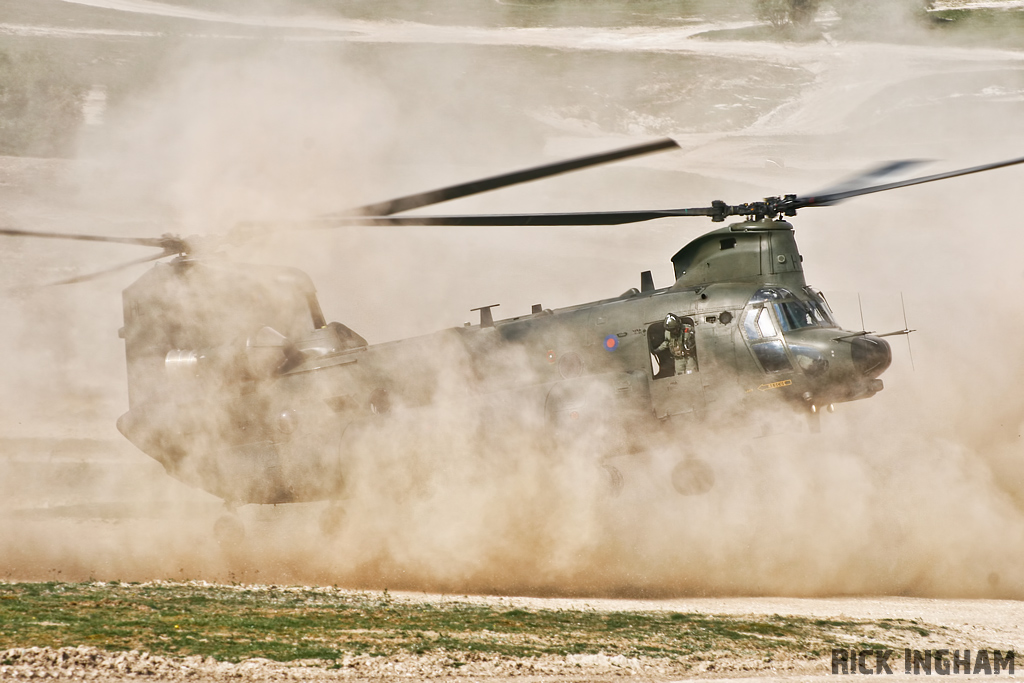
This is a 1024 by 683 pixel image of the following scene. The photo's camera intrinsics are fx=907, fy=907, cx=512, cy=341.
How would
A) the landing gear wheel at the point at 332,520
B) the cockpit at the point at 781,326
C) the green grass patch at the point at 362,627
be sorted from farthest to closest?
the landing gear wheel at the point at 332,520 < the cockpit at the point at 781,326 < the green grass patch at the point at 362,627

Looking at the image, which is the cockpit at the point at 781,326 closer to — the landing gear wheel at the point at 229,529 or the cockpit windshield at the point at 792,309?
the cockpit windshield at the point at 792,309

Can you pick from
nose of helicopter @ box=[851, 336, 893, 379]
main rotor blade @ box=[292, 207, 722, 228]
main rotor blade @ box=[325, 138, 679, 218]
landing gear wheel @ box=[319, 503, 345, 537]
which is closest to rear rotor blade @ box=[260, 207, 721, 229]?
main rotor blade @ box=[292, 207, 722, 228]

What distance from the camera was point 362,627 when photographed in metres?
10.2

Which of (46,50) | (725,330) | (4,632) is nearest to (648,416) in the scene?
(725,330)

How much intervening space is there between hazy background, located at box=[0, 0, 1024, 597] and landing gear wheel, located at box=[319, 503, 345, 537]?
0.20m

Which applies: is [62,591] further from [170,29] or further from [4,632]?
[170,29]

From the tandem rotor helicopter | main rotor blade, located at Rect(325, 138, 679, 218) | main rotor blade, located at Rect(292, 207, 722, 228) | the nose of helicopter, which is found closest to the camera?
main rotor blade, located at Rect(325, 138, 679, 218)

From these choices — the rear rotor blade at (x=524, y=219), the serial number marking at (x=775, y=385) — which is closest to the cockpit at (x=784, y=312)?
the serial number marking at (x=775, y=385)

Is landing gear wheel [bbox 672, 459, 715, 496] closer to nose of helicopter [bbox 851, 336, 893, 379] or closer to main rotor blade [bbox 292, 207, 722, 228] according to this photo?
nose of helicopter [bbox 851, 336, 893, 379]

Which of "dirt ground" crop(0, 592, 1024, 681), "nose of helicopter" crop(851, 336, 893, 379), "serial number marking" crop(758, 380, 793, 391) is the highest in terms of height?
"nose of helicopter" crop(851, 336, 893, 379)

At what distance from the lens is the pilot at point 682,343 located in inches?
488

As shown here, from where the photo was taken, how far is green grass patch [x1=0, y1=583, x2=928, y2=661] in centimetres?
895

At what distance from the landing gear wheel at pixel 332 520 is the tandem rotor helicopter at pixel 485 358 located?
554mm

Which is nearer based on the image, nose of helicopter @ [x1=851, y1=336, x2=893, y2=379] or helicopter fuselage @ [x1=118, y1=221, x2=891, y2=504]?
nose of helicopter @ [x1=851, y1=336, x2=893, y2=379]
